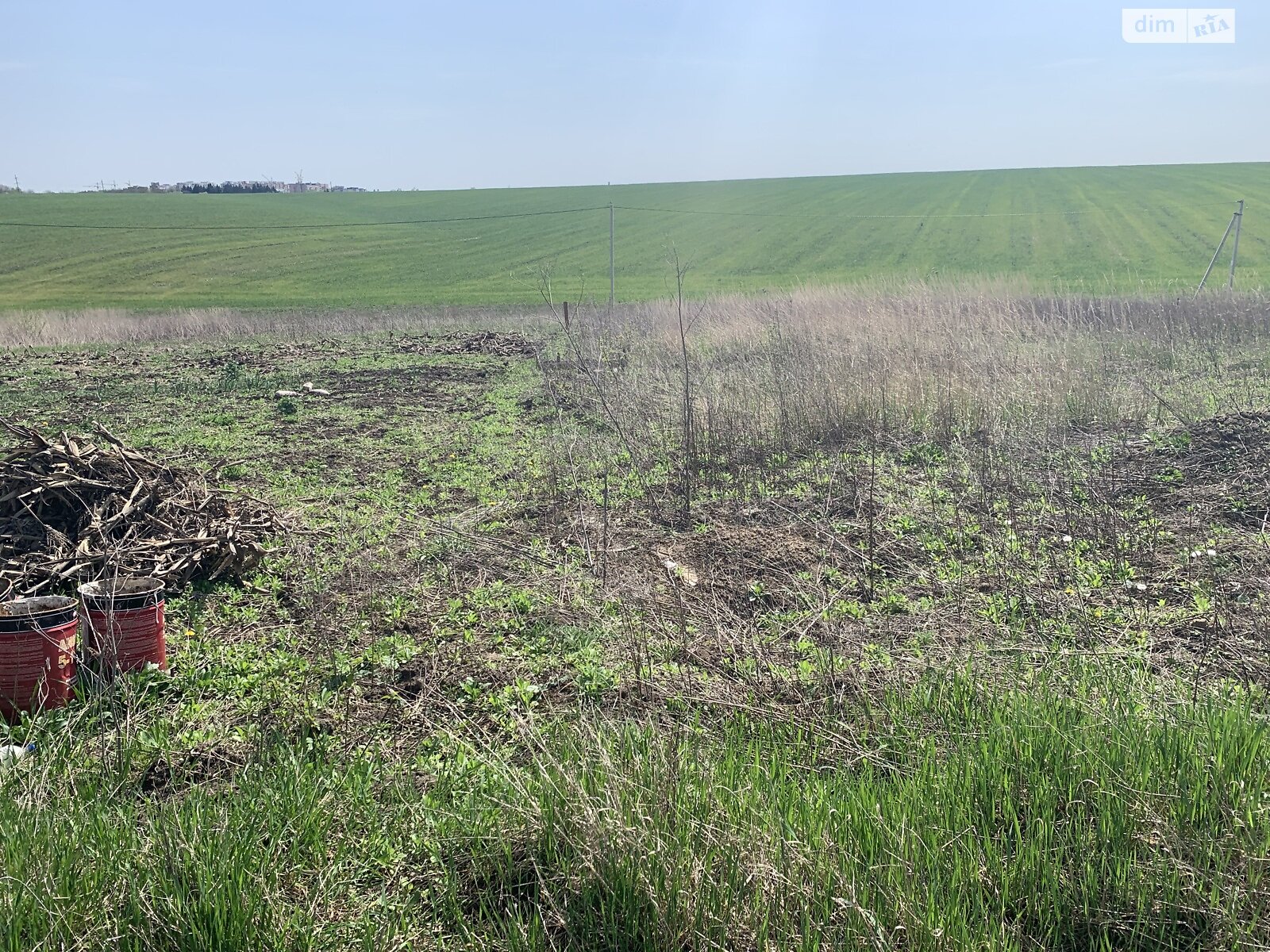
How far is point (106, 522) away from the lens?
5156 mm

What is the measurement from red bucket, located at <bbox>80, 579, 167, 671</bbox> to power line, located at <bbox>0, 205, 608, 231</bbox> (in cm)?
5728

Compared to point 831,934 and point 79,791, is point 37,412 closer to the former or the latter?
point 79,791

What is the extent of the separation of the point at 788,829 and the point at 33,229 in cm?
6422

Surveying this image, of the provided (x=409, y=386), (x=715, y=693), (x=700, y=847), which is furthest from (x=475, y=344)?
(x=700, y=847)

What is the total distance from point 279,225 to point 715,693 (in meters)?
61.9

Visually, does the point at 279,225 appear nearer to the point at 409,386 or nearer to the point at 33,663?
the point at 409,386

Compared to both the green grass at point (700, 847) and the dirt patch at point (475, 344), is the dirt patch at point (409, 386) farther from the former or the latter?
the green grass at point (700, 847)

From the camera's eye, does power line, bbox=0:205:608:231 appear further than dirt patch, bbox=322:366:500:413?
Yes

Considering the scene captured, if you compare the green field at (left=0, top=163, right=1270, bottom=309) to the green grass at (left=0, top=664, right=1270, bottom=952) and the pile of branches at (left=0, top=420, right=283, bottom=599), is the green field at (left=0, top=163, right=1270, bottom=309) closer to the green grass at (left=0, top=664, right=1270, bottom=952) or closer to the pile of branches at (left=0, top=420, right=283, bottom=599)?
the pile of branches at (left=0, top=420, right=283, bottom=599)

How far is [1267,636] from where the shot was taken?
12.2 feet

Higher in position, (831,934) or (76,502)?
(76,502)

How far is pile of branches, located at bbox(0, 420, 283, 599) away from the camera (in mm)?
4812

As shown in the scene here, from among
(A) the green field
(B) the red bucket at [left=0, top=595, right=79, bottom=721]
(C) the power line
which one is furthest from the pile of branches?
(C) the power line

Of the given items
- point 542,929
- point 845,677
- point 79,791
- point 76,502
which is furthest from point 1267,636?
point 76,502
